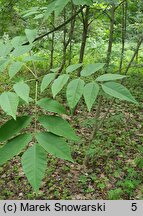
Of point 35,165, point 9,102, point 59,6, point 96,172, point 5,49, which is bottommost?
point 96,172

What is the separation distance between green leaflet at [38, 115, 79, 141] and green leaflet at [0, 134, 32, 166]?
0.26ft

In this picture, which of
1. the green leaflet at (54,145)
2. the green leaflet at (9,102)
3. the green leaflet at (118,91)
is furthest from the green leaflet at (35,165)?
the green leaflet at (118,91)

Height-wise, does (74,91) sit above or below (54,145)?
above

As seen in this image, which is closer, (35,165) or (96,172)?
(35,165)

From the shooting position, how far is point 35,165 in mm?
928

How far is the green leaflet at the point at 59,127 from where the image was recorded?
40.6 inches

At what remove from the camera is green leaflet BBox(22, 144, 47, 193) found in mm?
895

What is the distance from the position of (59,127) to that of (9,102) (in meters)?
0.20

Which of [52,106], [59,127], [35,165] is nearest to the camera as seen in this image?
[35,165]

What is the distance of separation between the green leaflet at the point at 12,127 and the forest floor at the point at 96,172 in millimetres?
2992

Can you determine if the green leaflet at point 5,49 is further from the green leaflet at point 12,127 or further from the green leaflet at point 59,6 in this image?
the green leaflet at point 12,127

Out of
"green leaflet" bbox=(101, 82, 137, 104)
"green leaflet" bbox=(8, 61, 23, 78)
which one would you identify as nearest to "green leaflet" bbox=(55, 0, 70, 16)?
"green leaflet" bbox=(8, 61, 23, 78)

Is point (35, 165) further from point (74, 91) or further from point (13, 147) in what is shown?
point (74, 91)

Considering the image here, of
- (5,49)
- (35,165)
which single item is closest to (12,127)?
(35,165)
